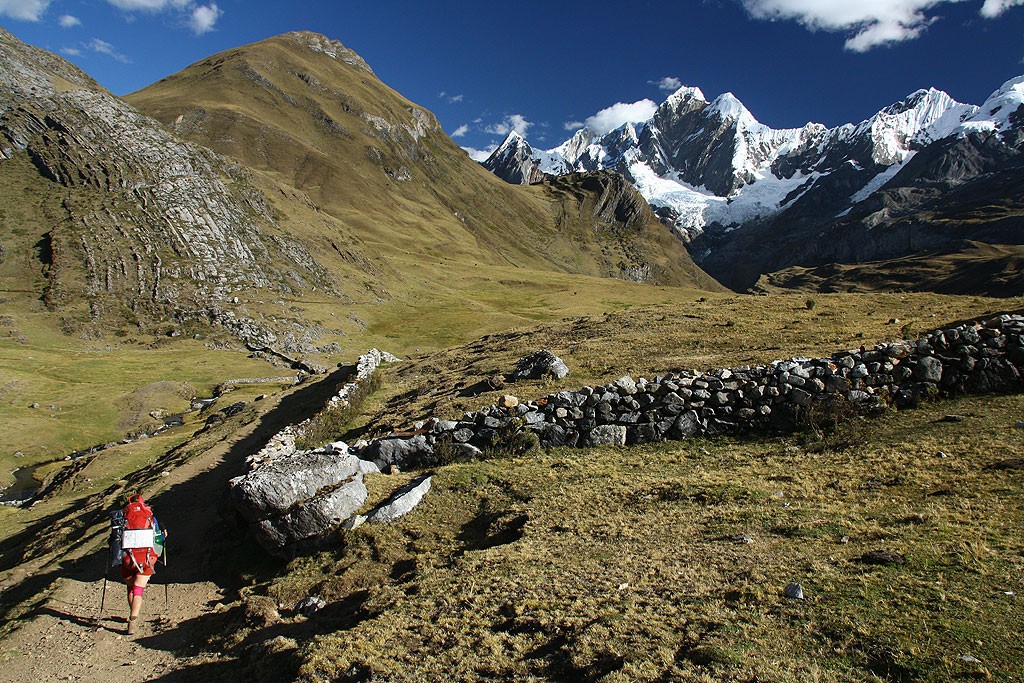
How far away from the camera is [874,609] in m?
7.57

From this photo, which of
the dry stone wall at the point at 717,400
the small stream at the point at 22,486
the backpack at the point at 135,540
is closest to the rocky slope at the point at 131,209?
the small stream at the point at 22,486

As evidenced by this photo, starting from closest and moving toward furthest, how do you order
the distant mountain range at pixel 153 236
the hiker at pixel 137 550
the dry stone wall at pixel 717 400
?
the hiker at pixel 137 550 → the dry stone wall at pixel 717 400 → the distant mountain range at pixel 153 236

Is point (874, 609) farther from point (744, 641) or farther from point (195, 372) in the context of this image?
point (195, 372)

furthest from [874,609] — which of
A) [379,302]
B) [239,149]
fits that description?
[239,149]

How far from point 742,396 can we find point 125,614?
59.2ft

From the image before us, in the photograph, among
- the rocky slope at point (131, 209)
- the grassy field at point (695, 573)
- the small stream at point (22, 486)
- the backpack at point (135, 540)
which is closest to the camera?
the grassy field at point (695, 573)

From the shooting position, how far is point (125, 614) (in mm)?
12664

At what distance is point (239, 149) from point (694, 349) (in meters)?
201

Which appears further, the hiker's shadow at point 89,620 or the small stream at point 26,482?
the small stream at point 26,482

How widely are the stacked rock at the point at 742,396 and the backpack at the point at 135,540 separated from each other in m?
6.38

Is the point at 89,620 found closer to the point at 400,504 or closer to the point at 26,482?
the point at 400,504

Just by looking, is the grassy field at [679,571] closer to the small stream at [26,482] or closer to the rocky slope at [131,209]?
the small stream at [26,482]

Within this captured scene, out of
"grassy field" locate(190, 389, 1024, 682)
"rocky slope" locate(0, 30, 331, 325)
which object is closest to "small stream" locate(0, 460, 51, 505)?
"grassy field" locate(190, 389, 1024, 682)

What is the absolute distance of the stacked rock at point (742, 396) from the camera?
54.9 feet
